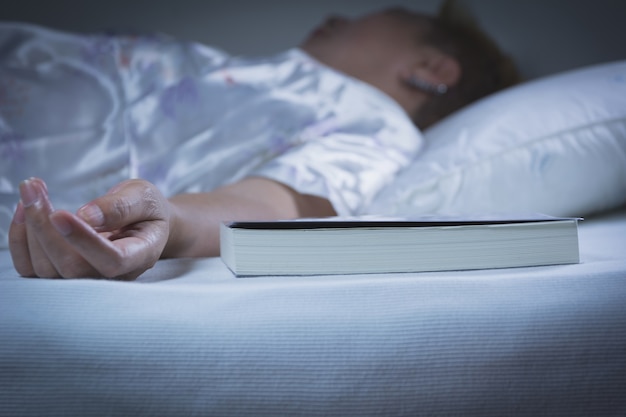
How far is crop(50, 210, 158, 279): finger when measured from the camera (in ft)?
1.62

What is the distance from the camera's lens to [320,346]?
469 millimetres

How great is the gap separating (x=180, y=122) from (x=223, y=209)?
369 millimetres

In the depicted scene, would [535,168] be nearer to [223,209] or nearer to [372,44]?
[223,209]

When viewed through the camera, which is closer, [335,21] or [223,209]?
[223,209]

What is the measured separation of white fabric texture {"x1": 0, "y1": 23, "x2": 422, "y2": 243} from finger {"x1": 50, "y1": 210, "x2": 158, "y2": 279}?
0.43m

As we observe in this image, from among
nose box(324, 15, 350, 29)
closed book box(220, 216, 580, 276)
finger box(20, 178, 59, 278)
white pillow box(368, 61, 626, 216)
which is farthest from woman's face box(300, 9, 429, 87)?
finger box(20, 178, 59, 278)

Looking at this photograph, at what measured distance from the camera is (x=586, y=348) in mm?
482

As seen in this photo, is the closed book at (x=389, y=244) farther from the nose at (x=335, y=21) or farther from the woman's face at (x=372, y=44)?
the nose at (x=335, y=21)

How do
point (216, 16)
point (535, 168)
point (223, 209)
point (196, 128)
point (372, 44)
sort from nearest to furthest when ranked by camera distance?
point (223, 209)
point (535, 168)
point (196, 128)
point (372, 44)
point (216, 16)

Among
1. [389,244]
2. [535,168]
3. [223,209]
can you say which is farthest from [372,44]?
[389,244]

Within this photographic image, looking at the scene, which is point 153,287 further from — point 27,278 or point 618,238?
point 618,238

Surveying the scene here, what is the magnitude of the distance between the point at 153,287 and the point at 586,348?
309 mm

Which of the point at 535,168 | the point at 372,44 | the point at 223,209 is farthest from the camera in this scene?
the point at 372,44

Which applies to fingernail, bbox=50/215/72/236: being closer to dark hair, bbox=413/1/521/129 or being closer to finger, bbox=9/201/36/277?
finger, bbox=9/201/36/277
